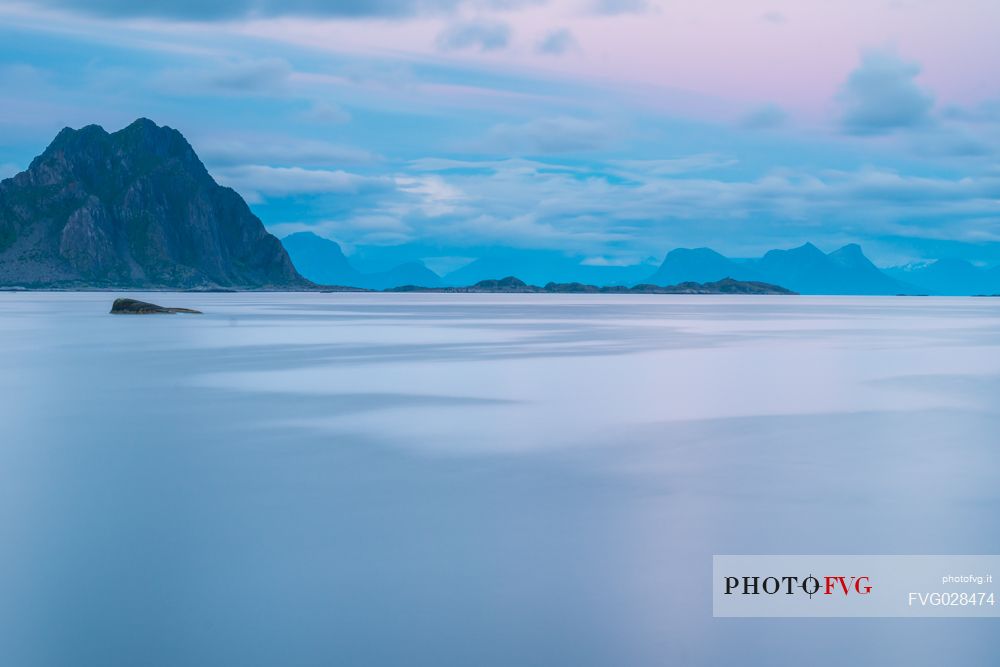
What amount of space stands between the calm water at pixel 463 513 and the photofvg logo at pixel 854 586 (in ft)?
0.91

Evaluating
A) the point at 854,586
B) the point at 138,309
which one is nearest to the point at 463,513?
the point at 854,586

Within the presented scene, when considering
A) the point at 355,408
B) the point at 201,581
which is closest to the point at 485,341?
the point at 355,408

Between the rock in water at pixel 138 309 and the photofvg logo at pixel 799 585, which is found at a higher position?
the rock in water at pixel 138 309

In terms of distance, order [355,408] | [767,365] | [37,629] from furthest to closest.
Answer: [767,365], [355,408], [37,629]

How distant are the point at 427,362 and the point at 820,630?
109ft

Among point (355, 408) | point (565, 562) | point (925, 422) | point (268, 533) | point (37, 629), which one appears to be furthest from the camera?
point (355, 408)

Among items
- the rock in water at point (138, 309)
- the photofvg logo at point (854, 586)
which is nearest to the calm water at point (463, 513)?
the photofvg logo at point (854, 586)

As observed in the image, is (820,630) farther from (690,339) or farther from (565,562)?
(690,339)

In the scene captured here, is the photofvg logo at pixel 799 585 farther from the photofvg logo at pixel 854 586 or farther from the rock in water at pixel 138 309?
the rock in water at pixel 138 309

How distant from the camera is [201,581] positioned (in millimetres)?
10656

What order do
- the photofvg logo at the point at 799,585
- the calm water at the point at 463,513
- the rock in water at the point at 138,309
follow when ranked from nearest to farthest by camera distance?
the calm water at the point at 463,513 → the photofvg logo at the point at 799,585 → the rock in water at the point at 138,309

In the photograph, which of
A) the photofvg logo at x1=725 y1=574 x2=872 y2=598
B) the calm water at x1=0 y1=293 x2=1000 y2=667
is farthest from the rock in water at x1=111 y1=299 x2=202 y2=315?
the photofvg logo at x1=725 y1=574 x2=872 y2=598

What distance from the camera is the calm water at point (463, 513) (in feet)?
30.1

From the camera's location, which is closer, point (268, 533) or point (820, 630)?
point (820, 630)
